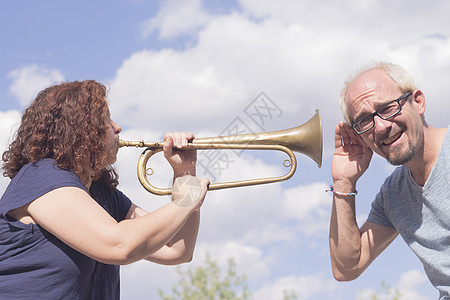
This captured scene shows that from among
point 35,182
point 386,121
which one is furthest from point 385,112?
point 35,182

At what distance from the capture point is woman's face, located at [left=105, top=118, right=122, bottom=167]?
3.26m

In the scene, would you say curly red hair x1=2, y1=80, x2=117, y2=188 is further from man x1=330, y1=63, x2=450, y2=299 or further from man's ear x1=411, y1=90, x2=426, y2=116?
man's ear x1=411, y1=90, x2=426, y2=116

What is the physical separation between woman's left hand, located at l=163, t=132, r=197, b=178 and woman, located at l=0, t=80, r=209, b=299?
0.45 meters

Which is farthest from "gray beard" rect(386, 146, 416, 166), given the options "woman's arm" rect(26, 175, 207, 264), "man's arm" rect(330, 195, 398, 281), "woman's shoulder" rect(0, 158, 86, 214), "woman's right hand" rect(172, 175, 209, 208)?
"woman's shoulder" rect(0, 158, 86, 214)

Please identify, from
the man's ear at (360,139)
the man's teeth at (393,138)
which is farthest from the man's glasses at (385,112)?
the man's ear at (360,139)

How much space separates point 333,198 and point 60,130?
6.59 feet

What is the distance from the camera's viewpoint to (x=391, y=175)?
3982 millimetres

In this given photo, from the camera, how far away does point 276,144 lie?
4.12 metres

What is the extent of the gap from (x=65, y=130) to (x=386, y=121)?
2034 mm

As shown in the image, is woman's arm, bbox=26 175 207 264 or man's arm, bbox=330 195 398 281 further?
man's arm, bbox=330 195 398 281

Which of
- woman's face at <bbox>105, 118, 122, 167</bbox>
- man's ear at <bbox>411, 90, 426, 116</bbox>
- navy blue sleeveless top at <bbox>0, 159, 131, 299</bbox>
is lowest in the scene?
navy blue sleeveless top at <bbox>0, 159, 131, 299</bbox>

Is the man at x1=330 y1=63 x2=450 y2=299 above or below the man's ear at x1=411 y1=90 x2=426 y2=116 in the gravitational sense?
below

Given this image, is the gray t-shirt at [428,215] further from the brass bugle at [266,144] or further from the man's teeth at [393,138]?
the brass bugle at [266,144]

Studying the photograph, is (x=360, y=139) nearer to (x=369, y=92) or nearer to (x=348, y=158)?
(x=348, y=158)
